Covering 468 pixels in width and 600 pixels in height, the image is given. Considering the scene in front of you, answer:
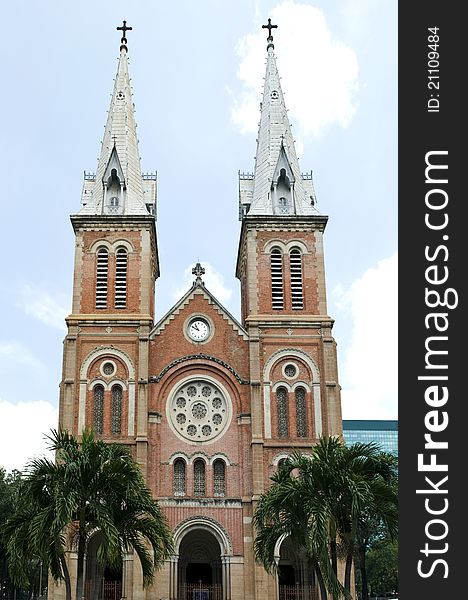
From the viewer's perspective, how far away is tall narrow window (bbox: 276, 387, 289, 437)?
141ft

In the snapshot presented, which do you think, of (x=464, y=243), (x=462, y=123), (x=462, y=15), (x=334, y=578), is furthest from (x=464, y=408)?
(x=334, y=578)

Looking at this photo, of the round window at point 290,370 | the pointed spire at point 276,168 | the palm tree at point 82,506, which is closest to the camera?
the palm tree at point 82,506

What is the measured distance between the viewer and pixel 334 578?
25125 mm

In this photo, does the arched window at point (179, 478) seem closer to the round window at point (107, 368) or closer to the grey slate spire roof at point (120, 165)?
the round window at point (107, 368)

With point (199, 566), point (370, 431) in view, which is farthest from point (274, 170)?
point (370, 431)

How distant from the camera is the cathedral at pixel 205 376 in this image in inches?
1612

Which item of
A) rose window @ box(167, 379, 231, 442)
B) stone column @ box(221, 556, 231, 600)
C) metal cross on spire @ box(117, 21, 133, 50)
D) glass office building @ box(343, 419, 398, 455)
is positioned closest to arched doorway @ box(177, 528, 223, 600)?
stone column @ box(221, 556, 231, 600)

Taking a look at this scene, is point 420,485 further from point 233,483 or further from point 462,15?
point 233,483

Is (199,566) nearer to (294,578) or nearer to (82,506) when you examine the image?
(294,578)

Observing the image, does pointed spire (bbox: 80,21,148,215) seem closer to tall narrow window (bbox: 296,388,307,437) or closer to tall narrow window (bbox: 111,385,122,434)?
tall narrow window (bbox: 111,385,122,434)

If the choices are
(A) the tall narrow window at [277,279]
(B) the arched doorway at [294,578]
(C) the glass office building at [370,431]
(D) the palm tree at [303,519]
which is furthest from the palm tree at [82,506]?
(C) the glass office building at [370,431]

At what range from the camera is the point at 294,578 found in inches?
1624

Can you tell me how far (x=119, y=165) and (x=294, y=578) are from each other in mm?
25643

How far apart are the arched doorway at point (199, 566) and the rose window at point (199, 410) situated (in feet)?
16.5
